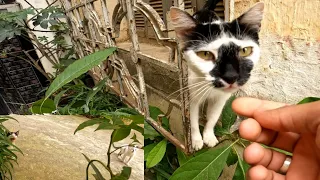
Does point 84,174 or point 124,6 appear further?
point 124,6

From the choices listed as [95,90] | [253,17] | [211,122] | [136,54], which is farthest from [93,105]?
[253,17]

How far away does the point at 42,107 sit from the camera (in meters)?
0.52

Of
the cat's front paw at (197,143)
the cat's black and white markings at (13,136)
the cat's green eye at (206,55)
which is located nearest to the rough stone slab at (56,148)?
the cat's black and white markings at (13,136)

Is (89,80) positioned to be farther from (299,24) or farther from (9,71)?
(299,24)

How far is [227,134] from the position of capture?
1.54 ft

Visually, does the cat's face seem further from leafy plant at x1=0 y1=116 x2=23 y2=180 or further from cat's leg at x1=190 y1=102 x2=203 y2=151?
leafy plant at x1=0 y1=116 x2=23 y2=180

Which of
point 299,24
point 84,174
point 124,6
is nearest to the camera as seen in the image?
point 299,24

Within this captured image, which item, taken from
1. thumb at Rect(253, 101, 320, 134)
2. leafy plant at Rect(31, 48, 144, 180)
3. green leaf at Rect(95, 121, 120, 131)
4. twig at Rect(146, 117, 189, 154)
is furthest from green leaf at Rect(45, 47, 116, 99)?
thumb at Rect(253, 101, 320, 134)

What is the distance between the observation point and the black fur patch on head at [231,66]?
0.36m

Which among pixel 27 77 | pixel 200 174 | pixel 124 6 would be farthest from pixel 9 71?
pixel 200 174

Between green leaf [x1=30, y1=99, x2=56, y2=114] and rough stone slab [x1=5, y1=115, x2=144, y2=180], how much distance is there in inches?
0.5

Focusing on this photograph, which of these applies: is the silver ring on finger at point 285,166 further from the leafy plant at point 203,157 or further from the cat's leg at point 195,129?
the cat's leg at point 195,129

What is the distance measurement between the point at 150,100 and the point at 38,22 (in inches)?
11.7

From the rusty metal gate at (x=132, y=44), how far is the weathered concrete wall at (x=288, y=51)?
0.15 m
